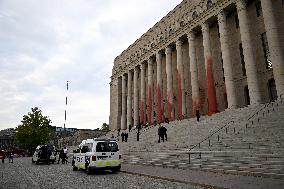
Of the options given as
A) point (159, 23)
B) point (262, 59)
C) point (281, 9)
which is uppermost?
point (159, 23)

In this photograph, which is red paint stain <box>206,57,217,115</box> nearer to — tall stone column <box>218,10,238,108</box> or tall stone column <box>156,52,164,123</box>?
tall stone column <box>218,10,238,108</box>

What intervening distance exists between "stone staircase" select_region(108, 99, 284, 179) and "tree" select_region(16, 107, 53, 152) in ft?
144

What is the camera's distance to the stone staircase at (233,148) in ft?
42.7

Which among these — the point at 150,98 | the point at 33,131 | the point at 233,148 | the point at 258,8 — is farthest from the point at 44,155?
the point at 33,131

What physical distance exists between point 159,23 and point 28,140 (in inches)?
1575

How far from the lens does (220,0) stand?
33812 mm

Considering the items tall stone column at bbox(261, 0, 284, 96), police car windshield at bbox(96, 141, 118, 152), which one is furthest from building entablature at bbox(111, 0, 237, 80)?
police car windshield at bbox(96, 141, 118, 152)

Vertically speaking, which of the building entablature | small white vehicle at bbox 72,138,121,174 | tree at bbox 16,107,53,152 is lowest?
small white vehicle at bbox 72,138,121,174

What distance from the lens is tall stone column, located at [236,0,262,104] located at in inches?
1123

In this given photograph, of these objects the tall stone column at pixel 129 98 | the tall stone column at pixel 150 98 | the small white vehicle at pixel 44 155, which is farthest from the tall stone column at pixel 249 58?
the tall stone column at pixel 129 98

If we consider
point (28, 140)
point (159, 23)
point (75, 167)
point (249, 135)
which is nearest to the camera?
point (249, 135)

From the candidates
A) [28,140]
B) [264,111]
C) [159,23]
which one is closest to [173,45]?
[159,23]

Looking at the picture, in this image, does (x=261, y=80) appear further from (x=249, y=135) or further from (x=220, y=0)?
(x=249, y=135)

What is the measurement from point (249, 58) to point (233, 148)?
1649 cm
